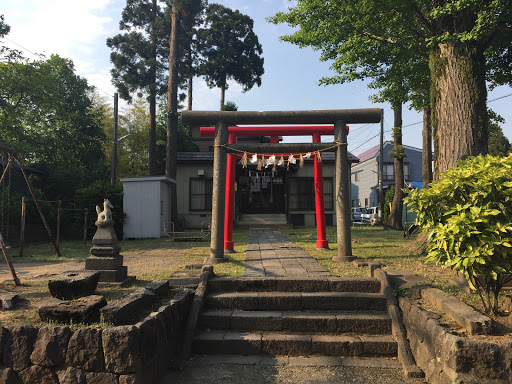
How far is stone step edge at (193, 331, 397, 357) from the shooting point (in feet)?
14.4

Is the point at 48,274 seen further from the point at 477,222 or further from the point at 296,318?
the point at 477,222

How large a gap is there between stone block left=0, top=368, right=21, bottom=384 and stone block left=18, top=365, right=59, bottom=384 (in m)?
0.12

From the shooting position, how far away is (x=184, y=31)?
2567 cm

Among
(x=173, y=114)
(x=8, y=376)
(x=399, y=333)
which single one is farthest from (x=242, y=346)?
(x=173, y=114)

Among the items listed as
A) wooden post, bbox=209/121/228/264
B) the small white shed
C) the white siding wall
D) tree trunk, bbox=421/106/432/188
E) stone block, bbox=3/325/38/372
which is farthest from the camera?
the white siding wall

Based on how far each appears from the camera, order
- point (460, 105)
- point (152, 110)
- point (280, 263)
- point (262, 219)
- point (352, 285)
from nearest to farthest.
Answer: point (352, 285)
point (280, 263)
point (460, 105)
point (262, 219)
point (152, 110)

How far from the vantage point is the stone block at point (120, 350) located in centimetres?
333

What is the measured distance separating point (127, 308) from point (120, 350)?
63 cm

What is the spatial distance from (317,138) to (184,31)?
2049 centimetres

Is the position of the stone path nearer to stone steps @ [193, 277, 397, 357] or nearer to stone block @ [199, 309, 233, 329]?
stone steps @ [193, 277, 397, 357]

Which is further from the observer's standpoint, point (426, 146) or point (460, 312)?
point (426, 146)

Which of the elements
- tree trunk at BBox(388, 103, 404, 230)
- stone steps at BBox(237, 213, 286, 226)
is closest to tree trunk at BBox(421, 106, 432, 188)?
tree trunk at BBox(388, 103, 404, 230)

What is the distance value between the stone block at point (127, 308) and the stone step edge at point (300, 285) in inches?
54.7

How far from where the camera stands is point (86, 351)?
3426mm
